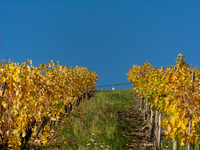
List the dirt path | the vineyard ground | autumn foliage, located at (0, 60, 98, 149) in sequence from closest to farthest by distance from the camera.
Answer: autumn foliage, located at (0, 60, 98, 149) → the vineyard ground → the dirt path

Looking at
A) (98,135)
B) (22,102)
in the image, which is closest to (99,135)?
(98,135)

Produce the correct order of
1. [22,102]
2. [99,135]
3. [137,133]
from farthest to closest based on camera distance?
[137,133]
[99,135]
[22,102]

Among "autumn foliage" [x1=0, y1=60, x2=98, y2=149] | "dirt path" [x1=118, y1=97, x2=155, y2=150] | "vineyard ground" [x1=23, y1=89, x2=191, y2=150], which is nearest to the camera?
"autumn foliage" [x1=0, y1=60, x2=98, y2=149]

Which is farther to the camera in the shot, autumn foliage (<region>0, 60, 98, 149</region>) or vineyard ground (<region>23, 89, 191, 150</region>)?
vineyard ground (<region>23, 89, 191, 150</region>)

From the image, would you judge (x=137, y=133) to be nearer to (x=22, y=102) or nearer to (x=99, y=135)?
(x=99, y=135)

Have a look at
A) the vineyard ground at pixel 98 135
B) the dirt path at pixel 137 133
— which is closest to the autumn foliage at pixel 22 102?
the vineyard ground at pixel 98 135

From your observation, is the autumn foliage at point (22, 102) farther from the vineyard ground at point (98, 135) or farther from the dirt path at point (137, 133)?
the dirt path at point (137, 133)

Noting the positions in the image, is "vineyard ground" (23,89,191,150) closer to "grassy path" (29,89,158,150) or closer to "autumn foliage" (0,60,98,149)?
"grassy path" (29,89,158,150)

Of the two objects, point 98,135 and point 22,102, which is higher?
point 22,102

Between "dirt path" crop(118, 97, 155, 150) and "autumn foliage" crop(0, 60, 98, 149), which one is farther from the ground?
"autumn foliage" crop(0, 60, 98, 149)

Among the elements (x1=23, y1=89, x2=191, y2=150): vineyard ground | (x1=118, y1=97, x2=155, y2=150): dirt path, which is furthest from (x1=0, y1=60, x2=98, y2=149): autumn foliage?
(x1=118, y1=97, x2=155, y2=150): dirt path

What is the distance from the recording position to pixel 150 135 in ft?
26.3

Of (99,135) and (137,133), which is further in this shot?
(137,133)

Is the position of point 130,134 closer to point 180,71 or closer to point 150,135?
point 150,135
